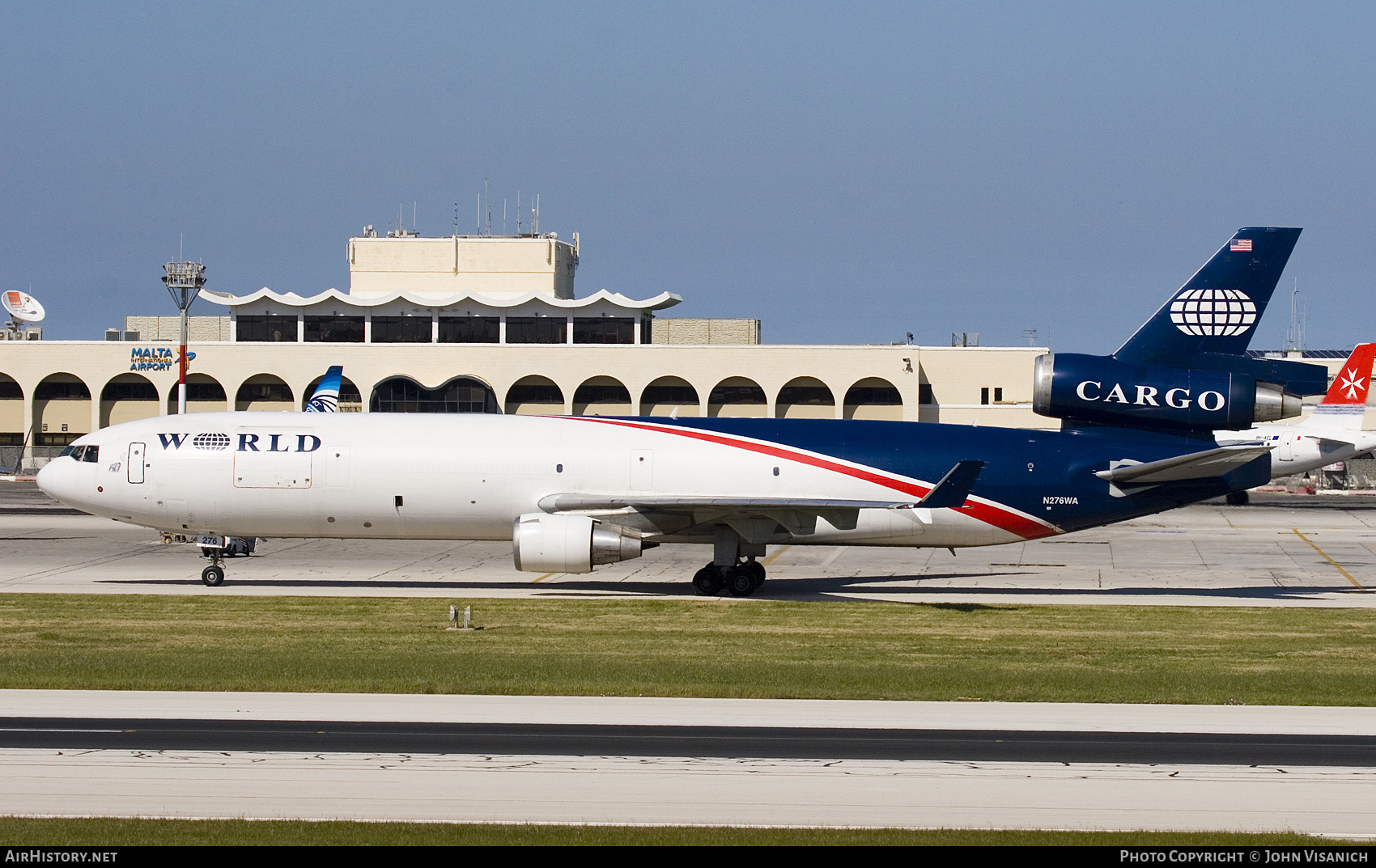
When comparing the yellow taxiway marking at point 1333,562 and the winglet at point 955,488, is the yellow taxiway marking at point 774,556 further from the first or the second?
the yellow taxiway marking at point 1333,562

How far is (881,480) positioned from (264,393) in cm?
6637

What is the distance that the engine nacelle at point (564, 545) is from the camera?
106ft

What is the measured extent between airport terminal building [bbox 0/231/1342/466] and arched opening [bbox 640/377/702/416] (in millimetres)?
111

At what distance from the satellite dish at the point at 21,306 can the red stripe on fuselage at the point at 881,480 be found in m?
79.4

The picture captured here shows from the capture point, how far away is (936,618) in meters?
30.1

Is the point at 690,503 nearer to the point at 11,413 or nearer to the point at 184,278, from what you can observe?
the point at 184,278

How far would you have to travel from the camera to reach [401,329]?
94.3m

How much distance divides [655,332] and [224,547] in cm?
6474

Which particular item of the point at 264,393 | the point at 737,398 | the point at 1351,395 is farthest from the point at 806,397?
the point at 1351,395

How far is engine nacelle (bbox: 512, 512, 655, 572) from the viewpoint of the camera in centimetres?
3241

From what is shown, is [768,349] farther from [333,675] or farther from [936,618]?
[333,675]

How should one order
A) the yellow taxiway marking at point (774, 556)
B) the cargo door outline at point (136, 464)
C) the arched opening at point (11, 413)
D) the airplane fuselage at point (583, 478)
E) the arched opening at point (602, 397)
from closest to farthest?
the airplane fuselage at point (583, 478)
the cargo door outline at point (136, 464)
the yellow taxiway marking at point (774, 556)
the arched opening at point (602, 397)
the arched opening at point (11, 413)

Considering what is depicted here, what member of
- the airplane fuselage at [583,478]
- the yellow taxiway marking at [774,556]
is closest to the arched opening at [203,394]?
the yellow taxiway marking at [774,556]

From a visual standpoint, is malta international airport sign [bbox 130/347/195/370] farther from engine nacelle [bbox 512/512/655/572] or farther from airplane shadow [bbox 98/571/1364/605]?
engine nacelle [bbox 512/512/655/572]
